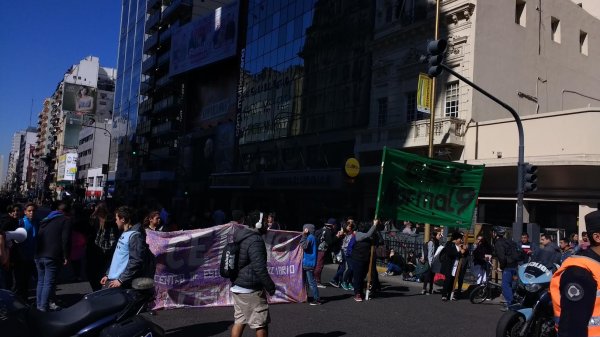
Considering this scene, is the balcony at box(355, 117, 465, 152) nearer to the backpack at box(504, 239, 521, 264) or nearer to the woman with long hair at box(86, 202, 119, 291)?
the backpack at box(504, 239, 521, 264)

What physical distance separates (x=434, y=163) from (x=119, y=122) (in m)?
80.9

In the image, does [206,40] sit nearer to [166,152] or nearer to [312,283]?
[166,152]

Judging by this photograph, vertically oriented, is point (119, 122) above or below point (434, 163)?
above

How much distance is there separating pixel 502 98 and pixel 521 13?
4983 mm

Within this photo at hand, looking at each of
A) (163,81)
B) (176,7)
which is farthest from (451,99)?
(163,81)

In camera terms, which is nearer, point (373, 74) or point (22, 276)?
point (22, 276)

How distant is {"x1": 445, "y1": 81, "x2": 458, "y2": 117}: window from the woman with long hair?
18.3m

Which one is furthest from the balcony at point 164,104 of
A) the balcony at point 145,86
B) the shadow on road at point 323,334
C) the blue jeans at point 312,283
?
the shadow on road at point 323,334

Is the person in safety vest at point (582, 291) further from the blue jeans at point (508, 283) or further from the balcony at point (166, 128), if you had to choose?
the balcony at point (166, 128)

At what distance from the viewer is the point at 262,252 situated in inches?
218

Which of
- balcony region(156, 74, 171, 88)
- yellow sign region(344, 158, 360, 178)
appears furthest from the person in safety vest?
balcony region(156, 74, 171, 88)

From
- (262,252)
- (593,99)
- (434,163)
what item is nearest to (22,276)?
(262,252)

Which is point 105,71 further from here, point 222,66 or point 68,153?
point 222,66

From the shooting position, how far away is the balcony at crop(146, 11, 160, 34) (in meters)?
70.2
